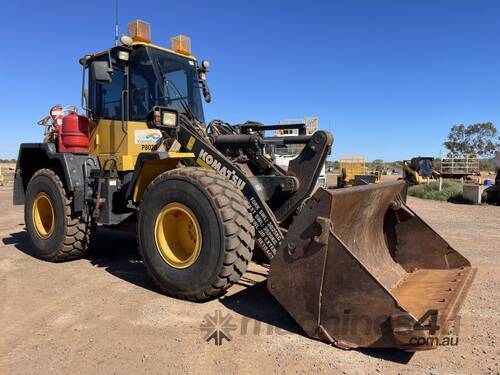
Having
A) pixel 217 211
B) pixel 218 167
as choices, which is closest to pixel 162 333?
pixel 217 211

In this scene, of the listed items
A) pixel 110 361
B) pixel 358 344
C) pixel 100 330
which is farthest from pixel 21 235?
pixel 358 344

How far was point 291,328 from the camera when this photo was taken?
3.54m

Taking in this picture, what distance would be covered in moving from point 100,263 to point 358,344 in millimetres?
4033

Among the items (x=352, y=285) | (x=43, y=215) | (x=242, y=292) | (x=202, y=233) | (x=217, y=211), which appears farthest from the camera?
(x=43, y=215)

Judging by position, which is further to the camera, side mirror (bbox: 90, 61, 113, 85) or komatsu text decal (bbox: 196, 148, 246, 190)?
side mirror (bbox: 90, 61, 113, 85)

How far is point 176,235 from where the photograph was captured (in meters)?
4.53

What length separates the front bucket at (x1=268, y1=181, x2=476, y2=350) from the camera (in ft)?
9.64

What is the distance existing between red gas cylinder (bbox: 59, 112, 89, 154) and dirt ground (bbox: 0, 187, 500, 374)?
5.38 ft

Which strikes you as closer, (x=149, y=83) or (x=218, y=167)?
(x=218, y=167)

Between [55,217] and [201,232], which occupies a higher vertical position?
[201,232]

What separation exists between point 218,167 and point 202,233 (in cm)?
A: 83

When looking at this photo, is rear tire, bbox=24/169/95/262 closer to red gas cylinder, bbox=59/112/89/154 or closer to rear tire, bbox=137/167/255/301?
red gas cylinder, bbox=59/112/89/154

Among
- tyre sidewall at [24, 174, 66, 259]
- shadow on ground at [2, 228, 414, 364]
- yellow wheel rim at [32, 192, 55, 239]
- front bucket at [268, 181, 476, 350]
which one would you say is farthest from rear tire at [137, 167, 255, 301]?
yellow wheel rim at [32, 192, 55, 239]

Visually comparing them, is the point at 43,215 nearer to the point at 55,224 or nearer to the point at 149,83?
the point at 55,224
